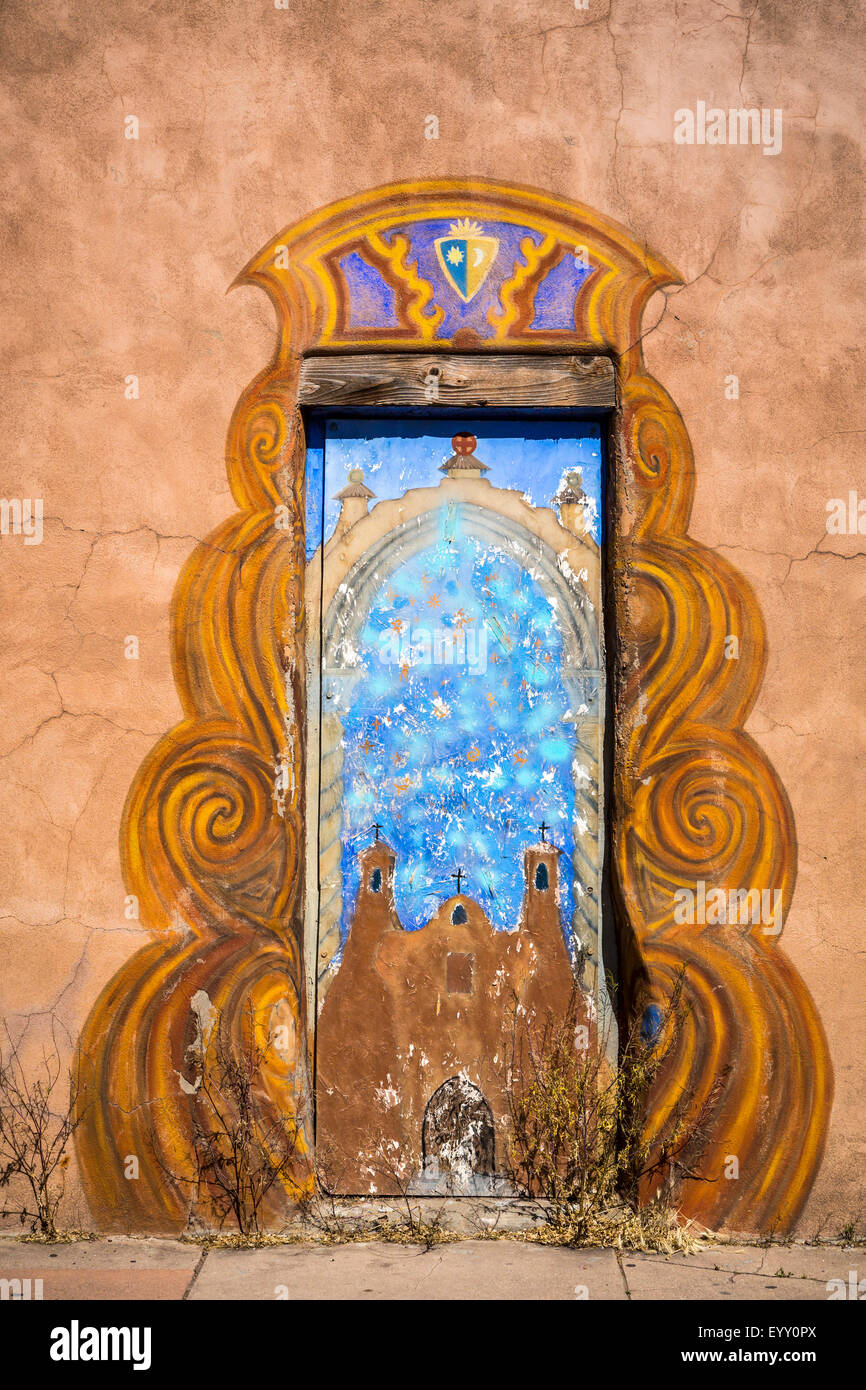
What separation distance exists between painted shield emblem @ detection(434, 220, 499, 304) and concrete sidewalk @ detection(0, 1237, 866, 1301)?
3059 millimetres

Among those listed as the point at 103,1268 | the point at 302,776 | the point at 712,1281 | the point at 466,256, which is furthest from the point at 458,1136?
the point at 466,256

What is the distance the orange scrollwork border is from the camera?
3922 millimetres

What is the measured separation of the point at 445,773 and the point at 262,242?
1.90 metres

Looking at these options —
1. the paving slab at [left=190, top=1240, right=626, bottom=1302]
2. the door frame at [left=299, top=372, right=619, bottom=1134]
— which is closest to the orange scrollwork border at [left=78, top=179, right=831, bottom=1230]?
the door frame at [left=299, top=372, right=619, bottom=1134]

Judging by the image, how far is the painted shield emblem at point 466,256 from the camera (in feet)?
13.4

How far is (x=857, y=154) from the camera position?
4102 mm

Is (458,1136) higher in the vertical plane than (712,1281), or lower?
higher

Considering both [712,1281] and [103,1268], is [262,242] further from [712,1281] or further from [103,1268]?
[712,1281]

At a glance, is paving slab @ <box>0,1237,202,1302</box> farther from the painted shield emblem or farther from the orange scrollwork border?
the painted shield emblem

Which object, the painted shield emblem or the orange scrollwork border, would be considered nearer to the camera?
the orange scrollwork border

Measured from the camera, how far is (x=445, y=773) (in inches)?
163

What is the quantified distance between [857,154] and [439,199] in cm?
142

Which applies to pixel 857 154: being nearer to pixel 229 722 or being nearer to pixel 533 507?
pixel 533 507

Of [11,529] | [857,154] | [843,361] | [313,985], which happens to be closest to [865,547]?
[843,361]
